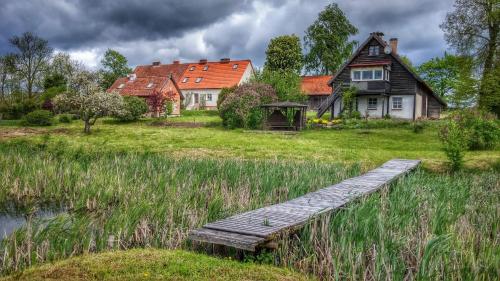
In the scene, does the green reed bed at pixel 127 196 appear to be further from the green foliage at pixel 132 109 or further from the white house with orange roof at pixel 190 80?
the white house with orange roof at pixel 190 80

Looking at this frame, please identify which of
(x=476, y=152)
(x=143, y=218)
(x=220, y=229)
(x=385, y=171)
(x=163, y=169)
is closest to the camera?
(x=220, y=229)

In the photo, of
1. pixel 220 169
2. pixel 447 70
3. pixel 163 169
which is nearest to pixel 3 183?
pixel 163 169

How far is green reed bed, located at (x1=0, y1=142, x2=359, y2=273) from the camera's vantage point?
5879 mm

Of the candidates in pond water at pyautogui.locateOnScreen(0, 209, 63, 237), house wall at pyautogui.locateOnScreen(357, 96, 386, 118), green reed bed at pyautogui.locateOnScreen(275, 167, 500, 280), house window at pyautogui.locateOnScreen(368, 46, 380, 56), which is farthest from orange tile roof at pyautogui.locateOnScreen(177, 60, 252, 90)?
green reed bed at pyautogui.locateOnScreen(275, 167, 500, 280)

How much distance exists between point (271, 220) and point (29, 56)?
5203cm

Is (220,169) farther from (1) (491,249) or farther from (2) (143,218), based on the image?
(1) (491,249)

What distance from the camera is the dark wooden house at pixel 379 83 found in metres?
35.5

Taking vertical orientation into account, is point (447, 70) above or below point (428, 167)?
above

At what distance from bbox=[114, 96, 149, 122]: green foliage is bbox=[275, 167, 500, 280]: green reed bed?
93.5 feet

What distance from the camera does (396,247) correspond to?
539 cm

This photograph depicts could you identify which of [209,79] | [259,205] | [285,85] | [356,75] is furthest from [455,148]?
[209,79]

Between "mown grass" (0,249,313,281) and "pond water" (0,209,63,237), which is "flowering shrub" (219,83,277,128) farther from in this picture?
"mown grass" (0,249,313,281)

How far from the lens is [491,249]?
552 cm

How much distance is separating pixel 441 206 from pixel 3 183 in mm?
9012
